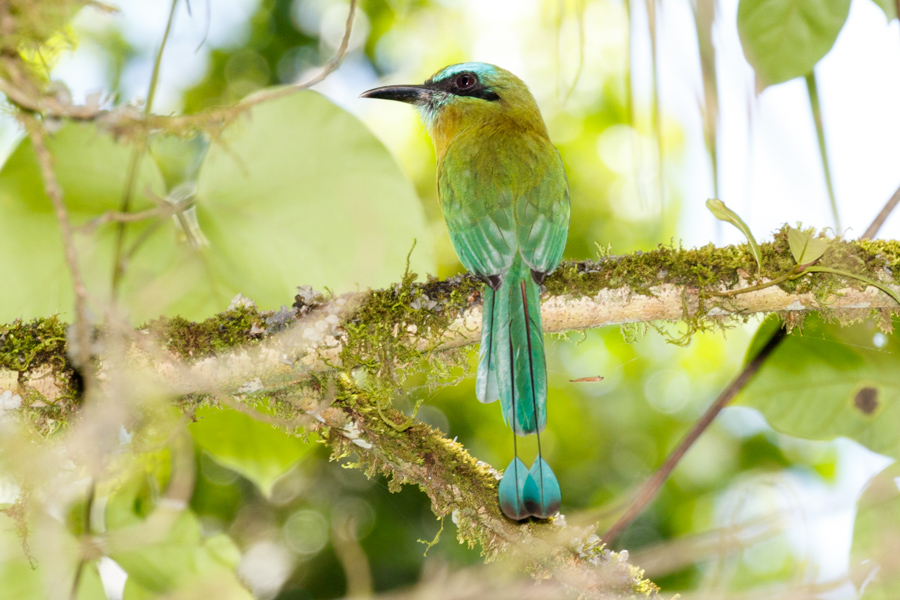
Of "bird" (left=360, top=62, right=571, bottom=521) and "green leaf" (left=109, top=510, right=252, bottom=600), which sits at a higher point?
"bird" (left=360, top=62, right=571, bottom=521)

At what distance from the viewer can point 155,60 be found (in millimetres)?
1504

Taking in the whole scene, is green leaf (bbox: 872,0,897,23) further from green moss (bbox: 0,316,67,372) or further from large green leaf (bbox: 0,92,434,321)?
green moss (bbox: 0,316,67,372)

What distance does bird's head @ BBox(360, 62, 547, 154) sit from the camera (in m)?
2.69

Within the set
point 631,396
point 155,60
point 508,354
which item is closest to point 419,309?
point 508,354

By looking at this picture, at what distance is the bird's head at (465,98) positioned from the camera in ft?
8.81

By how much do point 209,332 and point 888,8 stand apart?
5.39 ft

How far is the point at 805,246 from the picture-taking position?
1.43m

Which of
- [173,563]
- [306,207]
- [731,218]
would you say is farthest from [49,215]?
[731,218]

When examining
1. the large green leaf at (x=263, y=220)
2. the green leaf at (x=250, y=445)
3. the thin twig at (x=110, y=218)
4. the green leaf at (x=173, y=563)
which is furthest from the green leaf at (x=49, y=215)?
the thin twig at (x=110, y=218)

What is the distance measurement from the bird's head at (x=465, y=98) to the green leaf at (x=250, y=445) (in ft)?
4.39

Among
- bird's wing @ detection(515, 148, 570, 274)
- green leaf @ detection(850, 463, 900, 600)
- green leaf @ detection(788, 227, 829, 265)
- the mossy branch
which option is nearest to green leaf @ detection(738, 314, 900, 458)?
green leaf @ detection(850, 463, 900, 600)

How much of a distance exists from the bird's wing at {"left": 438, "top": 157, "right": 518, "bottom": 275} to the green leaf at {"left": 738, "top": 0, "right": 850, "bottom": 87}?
2.29 ft

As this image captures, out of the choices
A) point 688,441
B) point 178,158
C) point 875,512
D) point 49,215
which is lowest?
point 875,512

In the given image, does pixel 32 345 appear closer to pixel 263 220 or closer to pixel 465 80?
pixel 263 220
